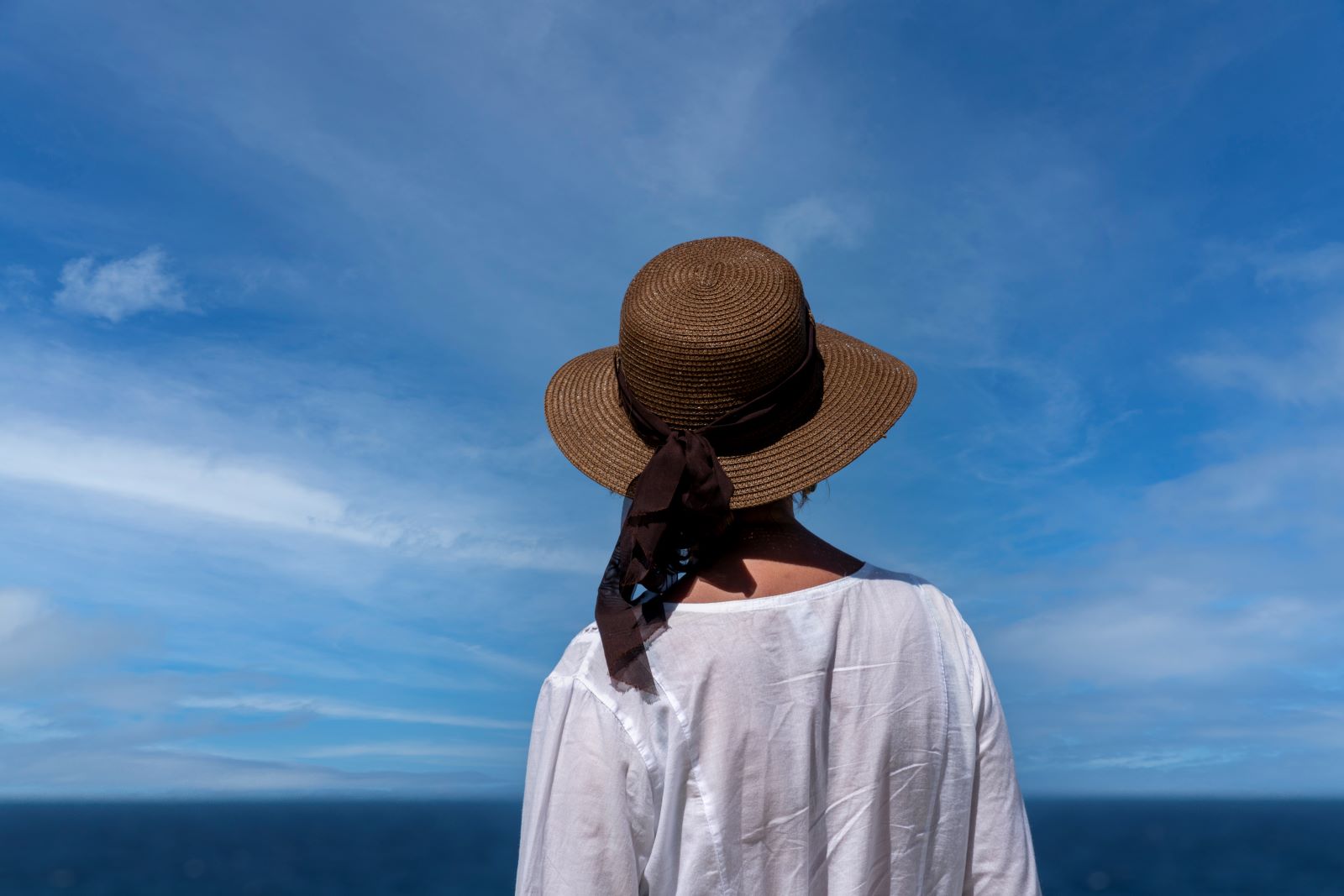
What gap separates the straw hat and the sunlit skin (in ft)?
0.16

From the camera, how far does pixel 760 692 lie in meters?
1.45

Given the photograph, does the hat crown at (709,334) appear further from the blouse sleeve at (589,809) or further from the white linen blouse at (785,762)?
the blouse sleeve at (589,809)

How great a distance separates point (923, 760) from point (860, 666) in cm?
17

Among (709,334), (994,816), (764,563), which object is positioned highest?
(709,334)

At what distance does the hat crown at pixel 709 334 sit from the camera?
5.20 feet

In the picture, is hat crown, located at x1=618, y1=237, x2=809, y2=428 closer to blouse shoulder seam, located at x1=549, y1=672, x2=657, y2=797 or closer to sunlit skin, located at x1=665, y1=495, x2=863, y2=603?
sunlit skin, located at x1=665, y1=495, x2=863, y2=603

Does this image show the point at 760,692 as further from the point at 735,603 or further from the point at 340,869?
the point at 340,869

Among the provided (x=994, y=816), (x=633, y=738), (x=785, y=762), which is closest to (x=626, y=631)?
(x=633, y=738)

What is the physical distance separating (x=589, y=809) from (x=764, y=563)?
42 cm

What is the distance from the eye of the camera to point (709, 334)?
1587 mm

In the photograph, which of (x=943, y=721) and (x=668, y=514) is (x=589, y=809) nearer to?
(x=668, y=514)

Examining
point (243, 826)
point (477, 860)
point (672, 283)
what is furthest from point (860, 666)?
Answer: point (243, 826)

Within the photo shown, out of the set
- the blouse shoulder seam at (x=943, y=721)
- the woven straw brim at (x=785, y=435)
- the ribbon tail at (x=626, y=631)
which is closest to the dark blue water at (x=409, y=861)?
the woven straw brim at (x=785, y=435)

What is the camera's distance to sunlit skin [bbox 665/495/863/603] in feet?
4.95
